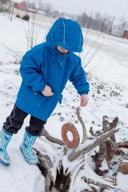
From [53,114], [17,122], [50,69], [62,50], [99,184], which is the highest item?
[62,50]

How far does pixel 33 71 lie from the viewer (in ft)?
9.50

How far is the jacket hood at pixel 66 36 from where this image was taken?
285 cm

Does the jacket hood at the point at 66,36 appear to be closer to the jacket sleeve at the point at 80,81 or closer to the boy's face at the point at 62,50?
the boy's face at the point at 62,50

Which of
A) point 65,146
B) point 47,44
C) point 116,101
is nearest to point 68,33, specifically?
point 47,44

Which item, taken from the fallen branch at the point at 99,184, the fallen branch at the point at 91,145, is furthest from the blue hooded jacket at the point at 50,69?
the fallen branch at the point at 99,184

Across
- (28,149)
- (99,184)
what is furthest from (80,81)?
(99,184)

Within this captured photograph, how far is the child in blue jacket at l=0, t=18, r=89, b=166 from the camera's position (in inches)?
113

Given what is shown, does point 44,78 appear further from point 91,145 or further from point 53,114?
point 53,114

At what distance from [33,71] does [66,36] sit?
1.18 feet

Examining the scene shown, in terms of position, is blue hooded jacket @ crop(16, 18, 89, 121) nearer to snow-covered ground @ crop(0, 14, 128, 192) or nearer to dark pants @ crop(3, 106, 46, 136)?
dark pants @ crop(3, 106, 46, 136)

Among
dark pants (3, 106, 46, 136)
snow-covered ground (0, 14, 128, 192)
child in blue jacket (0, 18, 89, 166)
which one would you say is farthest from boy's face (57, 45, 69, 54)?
snow-covered ground (0, 14, 128, 192)

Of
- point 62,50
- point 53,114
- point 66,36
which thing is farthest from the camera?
point 53,114

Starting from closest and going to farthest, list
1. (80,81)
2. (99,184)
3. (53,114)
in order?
(99,184)
(80,81)
(53,114)

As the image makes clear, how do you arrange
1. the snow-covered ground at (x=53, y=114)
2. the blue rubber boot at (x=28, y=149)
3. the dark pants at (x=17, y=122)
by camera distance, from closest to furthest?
1. the snow-covered ground at (x=53, y=114)
2. the dark pants at (x=17, y=122)
3. the blue rubber boot at (x=28, y=149)
